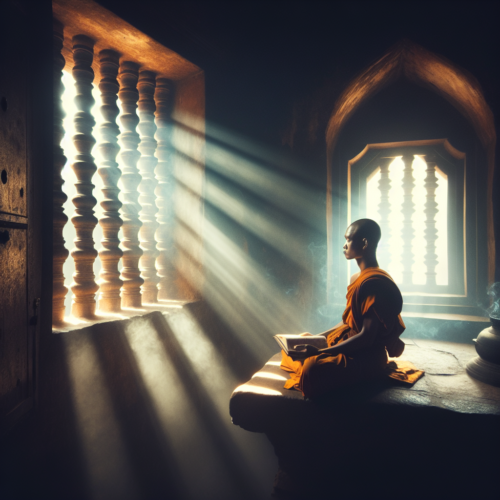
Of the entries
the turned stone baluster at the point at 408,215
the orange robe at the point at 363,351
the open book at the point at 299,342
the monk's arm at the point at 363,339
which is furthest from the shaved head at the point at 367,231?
the turned stone baluster at the point at 408,215

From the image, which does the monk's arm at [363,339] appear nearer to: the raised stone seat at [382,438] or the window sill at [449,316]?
the raised stone seat at [382,438]

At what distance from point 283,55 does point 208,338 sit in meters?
3.08

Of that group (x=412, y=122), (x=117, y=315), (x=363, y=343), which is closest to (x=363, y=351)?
(x=363, y=343)

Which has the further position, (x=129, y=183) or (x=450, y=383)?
(x=129, y=183)

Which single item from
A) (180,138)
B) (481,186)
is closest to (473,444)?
(481,186)

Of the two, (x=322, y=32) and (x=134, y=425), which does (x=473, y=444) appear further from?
(x=322, y=32)

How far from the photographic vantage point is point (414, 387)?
7.64ft

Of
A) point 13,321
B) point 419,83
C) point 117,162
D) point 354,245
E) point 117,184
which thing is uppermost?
point 419,83

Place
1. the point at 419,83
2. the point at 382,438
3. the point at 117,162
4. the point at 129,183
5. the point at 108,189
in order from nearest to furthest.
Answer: the point at 382,438, the point at 108,189, the point at 129,183, the point at 117,162, the point at 419,83

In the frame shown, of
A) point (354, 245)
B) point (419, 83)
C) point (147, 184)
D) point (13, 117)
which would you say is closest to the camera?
point (13, 117)

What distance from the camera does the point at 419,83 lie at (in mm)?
3938

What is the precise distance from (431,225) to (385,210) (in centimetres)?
52

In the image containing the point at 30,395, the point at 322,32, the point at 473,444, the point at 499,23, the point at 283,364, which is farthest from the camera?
the point at 322,32

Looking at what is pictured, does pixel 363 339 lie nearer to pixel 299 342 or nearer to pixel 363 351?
pixel 363 351
